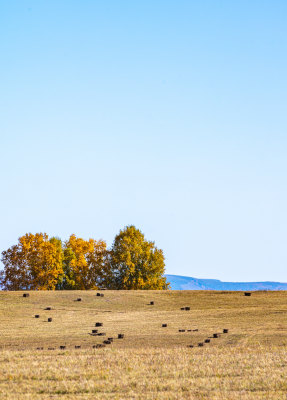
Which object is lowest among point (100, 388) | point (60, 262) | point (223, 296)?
point (100, 388)

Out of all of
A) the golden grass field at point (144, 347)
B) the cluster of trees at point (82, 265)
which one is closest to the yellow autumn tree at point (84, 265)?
the cluster of trees at point (82, 265)

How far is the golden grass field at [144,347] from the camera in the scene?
21562 millimetres

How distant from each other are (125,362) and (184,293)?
4293 centimetres

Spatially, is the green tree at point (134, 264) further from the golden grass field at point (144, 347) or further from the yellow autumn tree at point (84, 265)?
the golden grass field at point (144, 347)

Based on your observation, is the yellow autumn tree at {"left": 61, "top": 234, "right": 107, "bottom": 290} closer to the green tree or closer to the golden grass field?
the green tree

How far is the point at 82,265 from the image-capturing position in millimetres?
115188

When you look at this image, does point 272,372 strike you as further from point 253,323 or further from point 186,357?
point 253,323

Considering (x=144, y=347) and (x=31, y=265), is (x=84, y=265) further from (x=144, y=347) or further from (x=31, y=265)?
(x=144, y=347)

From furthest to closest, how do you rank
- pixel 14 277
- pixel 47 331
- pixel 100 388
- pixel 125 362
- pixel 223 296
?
1. pixel 14 277
2. pixel 223 296
3. pixel 47 331
4. pixel 125 362
5. pixel 100 388

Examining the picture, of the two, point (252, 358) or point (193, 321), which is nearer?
point (252, 358)

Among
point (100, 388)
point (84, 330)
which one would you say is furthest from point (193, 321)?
point (100, 388)

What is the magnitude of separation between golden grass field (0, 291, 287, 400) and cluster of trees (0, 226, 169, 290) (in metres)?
39.0

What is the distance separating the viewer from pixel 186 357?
96.7 feet

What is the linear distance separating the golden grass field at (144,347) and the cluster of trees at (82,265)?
3895 centimetres
